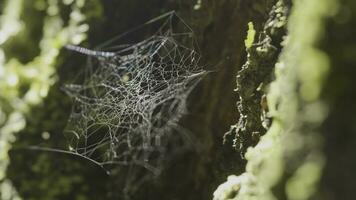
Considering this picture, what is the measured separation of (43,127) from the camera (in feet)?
6.88

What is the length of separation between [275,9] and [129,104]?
74 cm

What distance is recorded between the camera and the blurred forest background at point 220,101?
685 millimetres

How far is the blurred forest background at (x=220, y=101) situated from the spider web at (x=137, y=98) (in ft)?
0.14

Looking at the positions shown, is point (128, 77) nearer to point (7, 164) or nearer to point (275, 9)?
point (7, 164)

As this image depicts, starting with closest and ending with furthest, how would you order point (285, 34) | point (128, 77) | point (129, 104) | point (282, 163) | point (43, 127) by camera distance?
1. point (282, 163)
2. point (285, 34)
3. point (129, 104)
4. point (128, 77)
5. point (43, 127)

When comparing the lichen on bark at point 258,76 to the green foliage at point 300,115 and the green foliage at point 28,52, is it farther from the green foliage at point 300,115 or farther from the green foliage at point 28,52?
the green foliage at point 28,52

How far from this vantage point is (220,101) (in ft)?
6.21

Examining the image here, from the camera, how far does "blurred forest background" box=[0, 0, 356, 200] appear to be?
68 cm

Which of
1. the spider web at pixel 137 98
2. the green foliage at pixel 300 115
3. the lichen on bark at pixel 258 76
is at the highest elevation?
the spider web at pixel 137 98

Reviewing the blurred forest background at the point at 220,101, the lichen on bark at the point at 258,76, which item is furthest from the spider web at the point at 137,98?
the lichen on bark at the point at 258,76

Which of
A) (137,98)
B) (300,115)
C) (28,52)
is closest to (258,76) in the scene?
(300,115)

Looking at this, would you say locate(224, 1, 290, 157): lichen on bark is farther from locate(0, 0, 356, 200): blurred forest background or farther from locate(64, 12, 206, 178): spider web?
locate(64, 12, 206, 178): spider web

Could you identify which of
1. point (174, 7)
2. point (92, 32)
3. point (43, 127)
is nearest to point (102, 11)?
point (92, 32)

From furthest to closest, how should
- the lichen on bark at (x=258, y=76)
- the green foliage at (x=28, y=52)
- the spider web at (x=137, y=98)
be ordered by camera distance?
the green foliage at (x=28, y=52)
the spider web at (x=137, y=98)
the lichen on bark at (x=258, y=76)
